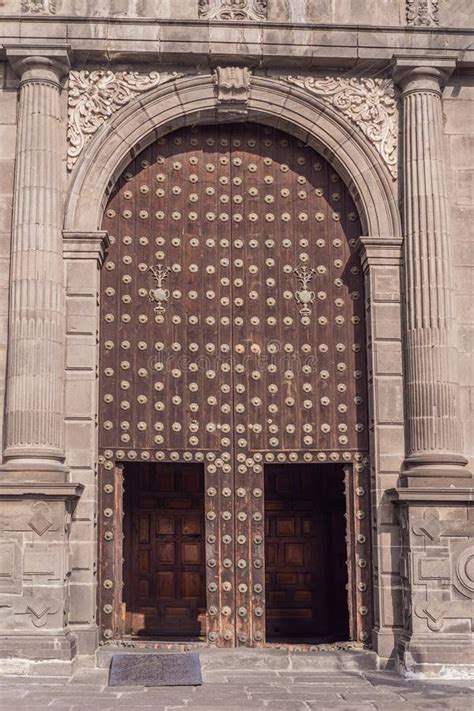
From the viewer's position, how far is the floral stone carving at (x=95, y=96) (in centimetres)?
1169

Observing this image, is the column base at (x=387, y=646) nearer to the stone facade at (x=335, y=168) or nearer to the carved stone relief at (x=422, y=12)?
the stone facade at (x=335, y=168)

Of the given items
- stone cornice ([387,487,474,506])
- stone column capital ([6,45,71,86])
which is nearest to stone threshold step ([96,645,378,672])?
stone cornice ([387,487,474,506])

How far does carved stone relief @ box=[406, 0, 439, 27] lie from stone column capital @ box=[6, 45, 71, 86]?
4.11 meters

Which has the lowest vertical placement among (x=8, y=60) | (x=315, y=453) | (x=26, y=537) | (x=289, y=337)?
(x=26, y=537)

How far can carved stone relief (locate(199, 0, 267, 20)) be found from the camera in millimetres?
11758

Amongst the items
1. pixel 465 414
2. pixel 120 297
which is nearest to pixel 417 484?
pixel 465 414

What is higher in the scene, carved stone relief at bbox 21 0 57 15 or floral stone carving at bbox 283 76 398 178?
carved stone relief at bbox 21 0 57 15

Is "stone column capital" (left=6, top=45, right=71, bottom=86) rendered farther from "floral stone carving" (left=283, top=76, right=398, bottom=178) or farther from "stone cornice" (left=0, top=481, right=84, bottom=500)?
"stone cornice" (left=0, top=481, right=84, bottom=500)

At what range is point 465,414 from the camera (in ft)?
37.2

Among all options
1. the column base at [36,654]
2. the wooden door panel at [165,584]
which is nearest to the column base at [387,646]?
the column base at [36,654]

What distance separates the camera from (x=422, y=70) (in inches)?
459

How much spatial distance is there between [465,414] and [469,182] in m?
2.80

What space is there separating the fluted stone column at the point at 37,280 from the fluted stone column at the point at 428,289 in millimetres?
3993

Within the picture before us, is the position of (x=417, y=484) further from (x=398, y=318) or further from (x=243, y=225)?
(x=243, y=225)
